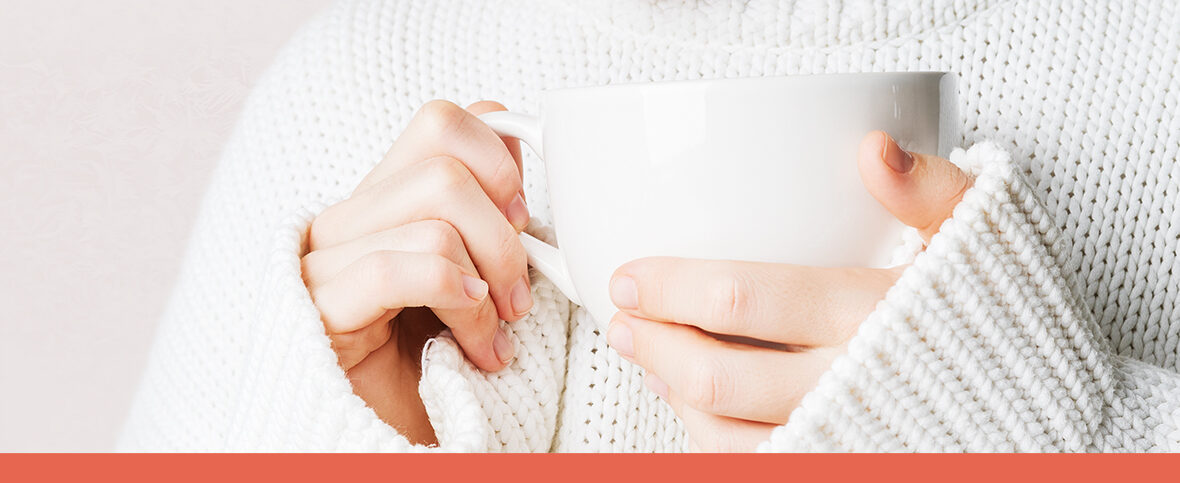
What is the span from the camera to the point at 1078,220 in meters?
0.66

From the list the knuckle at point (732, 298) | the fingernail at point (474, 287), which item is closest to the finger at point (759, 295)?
the knuckle at point (732, 298)

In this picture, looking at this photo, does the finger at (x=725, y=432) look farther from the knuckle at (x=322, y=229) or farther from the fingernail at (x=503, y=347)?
the knuckle at (x=322, y=229)

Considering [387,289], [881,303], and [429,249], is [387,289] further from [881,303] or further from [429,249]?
[881,303]

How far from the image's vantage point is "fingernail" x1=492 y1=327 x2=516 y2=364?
552 mm

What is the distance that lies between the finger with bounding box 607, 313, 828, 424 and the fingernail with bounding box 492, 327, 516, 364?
0.15m

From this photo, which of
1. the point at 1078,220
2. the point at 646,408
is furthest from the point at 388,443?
the point at 1078,220

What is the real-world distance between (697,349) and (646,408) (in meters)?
0.19

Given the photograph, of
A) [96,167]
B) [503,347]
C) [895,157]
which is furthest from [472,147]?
[96,167]

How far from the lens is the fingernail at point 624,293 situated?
0.41m

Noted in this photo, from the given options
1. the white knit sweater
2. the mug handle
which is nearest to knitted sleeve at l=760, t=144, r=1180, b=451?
the white knit sweater

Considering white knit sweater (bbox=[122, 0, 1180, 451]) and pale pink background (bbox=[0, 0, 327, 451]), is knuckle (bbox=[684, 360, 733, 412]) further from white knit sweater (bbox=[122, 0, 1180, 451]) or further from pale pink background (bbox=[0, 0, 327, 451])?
pale pink background (bbox=[0, 0, 327, 451])

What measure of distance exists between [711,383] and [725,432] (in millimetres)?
49

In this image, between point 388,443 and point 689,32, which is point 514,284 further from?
point 689,32

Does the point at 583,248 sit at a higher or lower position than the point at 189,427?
higher
